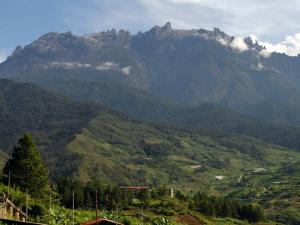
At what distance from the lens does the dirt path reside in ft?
535

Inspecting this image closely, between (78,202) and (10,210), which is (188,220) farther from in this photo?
(10,210)

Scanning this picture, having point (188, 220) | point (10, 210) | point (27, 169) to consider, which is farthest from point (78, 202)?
point (10, 210)

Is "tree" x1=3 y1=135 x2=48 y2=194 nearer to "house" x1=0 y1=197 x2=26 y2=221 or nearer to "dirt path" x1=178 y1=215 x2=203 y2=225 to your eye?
"house" x1=0 y1=197 x2=26 y2=221

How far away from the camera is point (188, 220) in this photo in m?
167

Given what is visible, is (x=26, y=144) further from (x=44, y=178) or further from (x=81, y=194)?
(x=81, y=194)

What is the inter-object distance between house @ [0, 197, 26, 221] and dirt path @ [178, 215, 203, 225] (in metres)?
79.1

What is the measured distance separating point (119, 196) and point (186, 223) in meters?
28.1

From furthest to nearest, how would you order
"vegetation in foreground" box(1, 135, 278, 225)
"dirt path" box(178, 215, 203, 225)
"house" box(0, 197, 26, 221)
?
"dirt path" box(178, 215, 203, 225) → "vegetation in foreground" box(1, 135, 278, 225) → "house" box(0, 197, 26, 221)

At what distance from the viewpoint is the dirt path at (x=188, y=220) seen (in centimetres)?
16300

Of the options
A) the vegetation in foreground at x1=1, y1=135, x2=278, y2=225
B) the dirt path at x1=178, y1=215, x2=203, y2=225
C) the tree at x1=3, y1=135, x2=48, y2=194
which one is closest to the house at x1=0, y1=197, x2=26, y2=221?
the vegetation in foreground at x1=1, y1=135, x2=278, y2=225

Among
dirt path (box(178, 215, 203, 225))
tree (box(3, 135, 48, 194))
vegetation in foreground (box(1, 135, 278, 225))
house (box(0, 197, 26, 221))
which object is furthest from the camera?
dirt path (box(178, 215, 203, 225))

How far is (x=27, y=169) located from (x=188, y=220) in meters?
65.6

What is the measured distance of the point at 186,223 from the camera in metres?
160

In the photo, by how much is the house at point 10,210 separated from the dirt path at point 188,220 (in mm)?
79091
